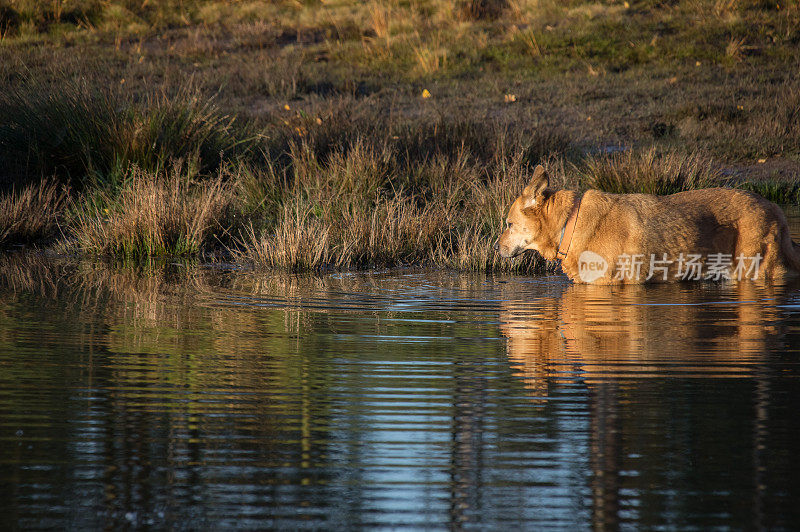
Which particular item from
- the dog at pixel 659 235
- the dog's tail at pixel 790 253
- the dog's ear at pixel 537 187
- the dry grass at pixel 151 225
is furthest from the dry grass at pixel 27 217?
the dog's tail at pixel 790 253

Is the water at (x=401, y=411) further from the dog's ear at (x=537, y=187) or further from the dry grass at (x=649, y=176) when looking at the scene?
the dry grass at (x=649, y=176)

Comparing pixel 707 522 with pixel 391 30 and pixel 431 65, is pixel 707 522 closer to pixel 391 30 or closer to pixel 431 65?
pixel 431 65

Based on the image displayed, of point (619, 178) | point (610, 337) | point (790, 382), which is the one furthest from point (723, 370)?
point (619, 178)

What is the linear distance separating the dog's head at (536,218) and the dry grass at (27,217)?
666 centimetres

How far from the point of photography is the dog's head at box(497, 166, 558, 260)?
961 centimetres

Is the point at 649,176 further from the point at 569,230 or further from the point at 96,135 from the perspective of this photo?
the point at 96,135

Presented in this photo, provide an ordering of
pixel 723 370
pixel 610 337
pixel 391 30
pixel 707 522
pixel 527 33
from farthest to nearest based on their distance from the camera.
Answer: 1. pixel 391 30
2. pixel 527 33
3. pixel 610 337
4. pixel 723 370
5. pixel 707 522

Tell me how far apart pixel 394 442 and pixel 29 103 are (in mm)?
12841

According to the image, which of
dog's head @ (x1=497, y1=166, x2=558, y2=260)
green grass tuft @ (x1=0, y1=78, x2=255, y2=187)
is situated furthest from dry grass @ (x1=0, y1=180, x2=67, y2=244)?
dog's head @ (x1=497, y1=166, x2=558, y2=260)

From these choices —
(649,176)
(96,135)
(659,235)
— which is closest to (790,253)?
(659,235)

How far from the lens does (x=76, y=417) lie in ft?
16.9

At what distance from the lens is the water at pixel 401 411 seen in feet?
12.8

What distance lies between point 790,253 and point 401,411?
18.6ft

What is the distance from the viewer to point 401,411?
5230 mm
